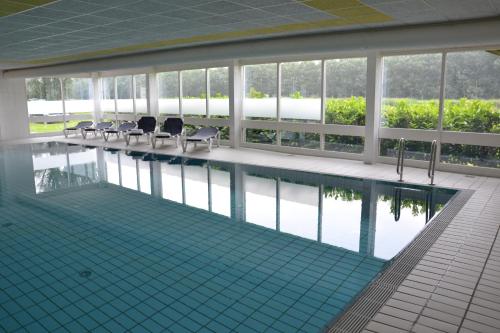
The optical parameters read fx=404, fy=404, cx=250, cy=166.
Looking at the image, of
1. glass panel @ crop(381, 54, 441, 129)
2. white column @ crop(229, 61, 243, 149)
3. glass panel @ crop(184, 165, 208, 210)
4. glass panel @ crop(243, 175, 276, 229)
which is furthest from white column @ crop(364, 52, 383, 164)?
white column @ crop(229, 61, 243, 149)

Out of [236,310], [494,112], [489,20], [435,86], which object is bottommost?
[236,310]

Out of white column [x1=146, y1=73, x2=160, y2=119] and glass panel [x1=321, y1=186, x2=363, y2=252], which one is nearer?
glass panel [x1=321, y1=186, x2=363, y2=252]

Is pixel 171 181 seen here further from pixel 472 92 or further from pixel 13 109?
pixel 13 109

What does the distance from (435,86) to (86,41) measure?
22.8 ft

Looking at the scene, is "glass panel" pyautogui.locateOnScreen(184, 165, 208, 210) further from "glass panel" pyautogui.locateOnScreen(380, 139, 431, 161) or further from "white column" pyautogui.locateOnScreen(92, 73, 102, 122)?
"white column" pyautogui.locateOnScreen(92, 73, 102, 122)

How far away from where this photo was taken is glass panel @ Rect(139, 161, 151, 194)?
292 inches

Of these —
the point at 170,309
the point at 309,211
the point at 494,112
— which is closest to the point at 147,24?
the point at 309,211

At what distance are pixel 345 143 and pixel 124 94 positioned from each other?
32.4ft

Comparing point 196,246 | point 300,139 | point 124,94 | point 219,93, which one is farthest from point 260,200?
point 124,94

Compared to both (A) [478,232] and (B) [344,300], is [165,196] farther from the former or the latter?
(A) [478,232]

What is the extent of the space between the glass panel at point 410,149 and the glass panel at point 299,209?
263 centimetres

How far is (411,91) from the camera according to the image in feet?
28.0

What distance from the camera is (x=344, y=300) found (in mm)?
3381

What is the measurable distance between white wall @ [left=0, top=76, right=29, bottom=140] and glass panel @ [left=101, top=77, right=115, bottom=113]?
288 centimetres
